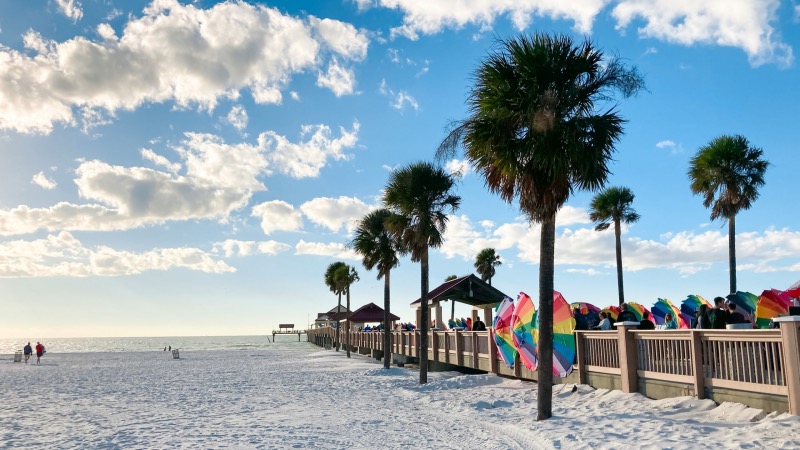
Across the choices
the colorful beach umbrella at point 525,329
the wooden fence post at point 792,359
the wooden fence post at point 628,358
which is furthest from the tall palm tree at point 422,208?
the wooden fence post at point 792,359

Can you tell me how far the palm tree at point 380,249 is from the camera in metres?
28.7

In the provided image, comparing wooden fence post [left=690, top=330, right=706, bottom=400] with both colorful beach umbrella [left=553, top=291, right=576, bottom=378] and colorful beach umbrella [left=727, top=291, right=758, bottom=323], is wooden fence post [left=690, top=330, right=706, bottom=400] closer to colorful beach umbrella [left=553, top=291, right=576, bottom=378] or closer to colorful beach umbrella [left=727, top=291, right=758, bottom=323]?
colorful beach umbrella [left=553, top=291, right=576, bottom=378]

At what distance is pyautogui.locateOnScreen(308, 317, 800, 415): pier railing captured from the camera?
8.64m

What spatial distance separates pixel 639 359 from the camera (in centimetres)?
1237

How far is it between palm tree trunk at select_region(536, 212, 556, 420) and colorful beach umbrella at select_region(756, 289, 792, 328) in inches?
185

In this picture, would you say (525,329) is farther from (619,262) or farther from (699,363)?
(619,262)

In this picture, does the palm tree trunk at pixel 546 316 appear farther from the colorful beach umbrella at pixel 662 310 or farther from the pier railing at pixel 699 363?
the colorful beach umbrella at pixel 662 310

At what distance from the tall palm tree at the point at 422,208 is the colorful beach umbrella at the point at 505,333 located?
9.67ft

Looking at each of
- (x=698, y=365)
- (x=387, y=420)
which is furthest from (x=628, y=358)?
(x=387, y=420)

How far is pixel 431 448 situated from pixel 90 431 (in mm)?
7000

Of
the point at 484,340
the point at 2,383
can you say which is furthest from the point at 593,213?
the point at 2,383

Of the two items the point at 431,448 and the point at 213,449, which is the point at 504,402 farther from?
the point at 213,449

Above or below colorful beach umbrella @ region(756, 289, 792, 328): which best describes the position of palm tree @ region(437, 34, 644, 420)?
above

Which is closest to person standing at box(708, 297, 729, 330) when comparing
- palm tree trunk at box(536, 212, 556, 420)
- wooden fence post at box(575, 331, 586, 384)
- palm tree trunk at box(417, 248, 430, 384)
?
palm tree trunk at box(536, 212, 556, 420)
